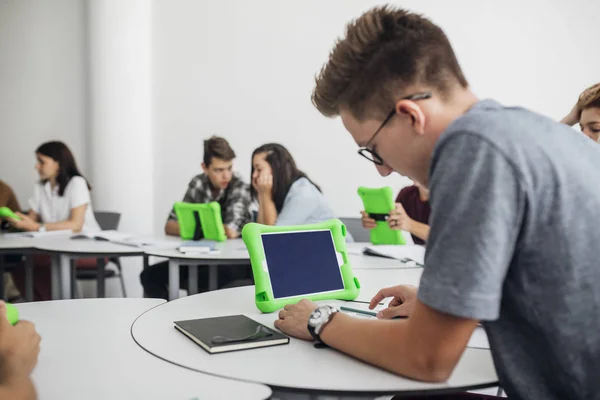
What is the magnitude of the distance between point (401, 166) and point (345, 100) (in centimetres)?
16

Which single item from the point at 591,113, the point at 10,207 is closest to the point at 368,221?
the point at 591,113

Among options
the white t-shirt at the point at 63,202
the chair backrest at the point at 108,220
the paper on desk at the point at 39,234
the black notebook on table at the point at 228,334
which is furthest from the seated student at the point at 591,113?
the chair backrest at the point at 108,220

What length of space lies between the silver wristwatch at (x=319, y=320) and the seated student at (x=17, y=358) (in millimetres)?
522

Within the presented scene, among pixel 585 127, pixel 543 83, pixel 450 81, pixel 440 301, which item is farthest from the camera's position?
pixel 543 83

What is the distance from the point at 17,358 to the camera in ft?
3.09

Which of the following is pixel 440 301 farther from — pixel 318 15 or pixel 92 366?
pixel 318 15

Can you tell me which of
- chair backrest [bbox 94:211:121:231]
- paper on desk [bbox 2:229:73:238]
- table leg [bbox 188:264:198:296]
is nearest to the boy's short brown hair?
table leg [bbox 188:264:198:296]

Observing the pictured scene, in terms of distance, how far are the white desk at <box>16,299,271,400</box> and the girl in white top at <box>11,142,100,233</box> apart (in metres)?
2.52

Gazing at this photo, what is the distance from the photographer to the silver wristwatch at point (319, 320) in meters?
1.13

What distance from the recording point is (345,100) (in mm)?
1048

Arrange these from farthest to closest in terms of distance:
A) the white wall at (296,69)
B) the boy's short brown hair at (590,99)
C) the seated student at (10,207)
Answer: the white wall at (296,69), the seated student at (10,207), the boy's short brown hair at (590,99)

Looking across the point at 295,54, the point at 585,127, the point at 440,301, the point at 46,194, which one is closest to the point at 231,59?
the point at 295,54

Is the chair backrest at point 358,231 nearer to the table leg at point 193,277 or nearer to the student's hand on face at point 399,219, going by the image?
the student's hand on face at point 399,219

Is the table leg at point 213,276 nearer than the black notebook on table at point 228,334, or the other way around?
the black notebook on table at point 228,334
